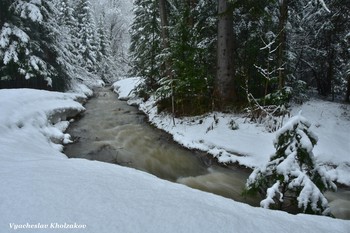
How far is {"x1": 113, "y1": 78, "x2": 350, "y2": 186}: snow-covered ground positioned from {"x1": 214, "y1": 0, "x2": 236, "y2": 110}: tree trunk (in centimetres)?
75

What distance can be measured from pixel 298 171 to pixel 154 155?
495cm

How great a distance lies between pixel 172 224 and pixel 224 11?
8322 mm

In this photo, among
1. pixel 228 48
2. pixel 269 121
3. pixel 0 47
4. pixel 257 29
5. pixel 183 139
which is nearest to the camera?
pixel 269 121

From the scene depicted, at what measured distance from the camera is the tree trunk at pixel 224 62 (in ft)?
31.1

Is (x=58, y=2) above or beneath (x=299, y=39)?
above

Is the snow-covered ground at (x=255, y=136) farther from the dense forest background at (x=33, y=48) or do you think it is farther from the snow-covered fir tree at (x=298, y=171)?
the dense forest background at (x=33, y=48)

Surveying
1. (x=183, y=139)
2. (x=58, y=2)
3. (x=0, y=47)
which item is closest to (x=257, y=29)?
(x=183, y=139)

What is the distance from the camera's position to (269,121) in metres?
8.11

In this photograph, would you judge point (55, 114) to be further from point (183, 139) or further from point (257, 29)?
A: point (257, 29)

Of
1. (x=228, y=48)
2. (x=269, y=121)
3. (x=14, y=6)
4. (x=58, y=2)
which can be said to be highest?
(x=58, y=2)

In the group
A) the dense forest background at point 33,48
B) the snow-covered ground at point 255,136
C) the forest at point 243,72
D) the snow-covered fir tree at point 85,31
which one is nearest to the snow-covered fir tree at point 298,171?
the forest at point 243,72

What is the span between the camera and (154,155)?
8078mm

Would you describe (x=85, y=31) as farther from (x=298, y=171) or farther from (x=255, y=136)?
(x=298, y=171)

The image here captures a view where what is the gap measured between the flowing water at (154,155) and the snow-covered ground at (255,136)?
0.37 meters
